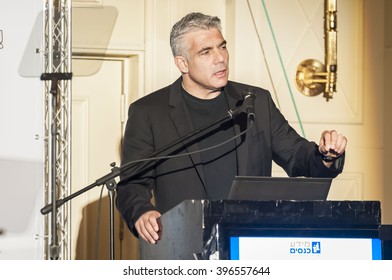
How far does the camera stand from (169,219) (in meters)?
2.80

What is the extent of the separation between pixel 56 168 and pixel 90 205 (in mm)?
689

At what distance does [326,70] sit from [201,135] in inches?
71.1

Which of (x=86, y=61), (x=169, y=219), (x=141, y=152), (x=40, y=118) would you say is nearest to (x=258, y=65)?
(x=86, y=61)

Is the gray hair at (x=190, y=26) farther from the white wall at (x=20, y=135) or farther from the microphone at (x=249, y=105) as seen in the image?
the white wall at (x=20, y=135)

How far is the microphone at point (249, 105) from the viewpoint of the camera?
3.10m

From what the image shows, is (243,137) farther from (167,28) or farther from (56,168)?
(167,28)

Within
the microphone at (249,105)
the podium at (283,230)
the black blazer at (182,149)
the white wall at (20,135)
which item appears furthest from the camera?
the white wall at (20,135)

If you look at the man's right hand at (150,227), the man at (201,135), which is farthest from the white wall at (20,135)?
the man's right hand at (150,227)

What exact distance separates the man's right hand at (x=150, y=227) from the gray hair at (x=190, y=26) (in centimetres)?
105

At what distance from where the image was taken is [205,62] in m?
3.75

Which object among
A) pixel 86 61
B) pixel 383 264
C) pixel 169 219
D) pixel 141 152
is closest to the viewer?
pixel 383 264

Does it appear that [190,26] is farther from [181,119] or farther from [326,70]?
[326,70]

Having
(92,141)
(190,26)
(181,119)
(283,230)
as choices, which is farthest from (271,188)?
(92,141)

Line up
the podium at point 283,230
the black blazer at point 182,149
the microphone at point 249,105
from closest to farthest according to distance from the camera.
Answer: the podium at point 283,230 < the microphone at point 249,105 < the black blazer at point 182,149
